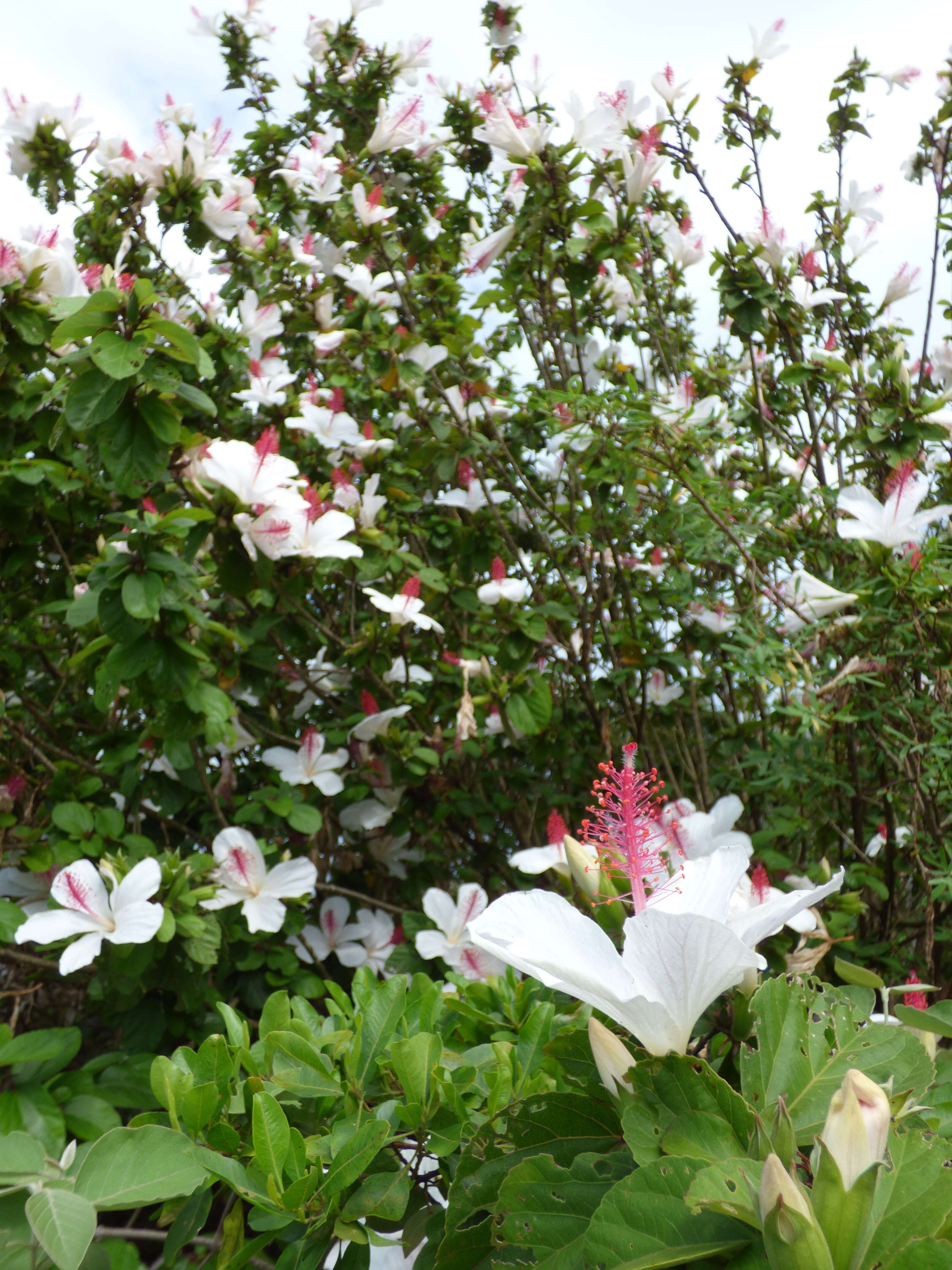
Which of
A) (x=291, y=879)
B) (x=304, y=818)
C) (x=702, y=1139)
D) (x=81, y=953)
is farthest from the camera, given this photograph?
(x=304, y=818)

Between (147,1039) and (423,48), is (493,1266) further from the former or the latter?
Answer: (423,48)

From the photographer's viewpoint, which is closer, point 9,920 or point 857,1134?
point 857,1134

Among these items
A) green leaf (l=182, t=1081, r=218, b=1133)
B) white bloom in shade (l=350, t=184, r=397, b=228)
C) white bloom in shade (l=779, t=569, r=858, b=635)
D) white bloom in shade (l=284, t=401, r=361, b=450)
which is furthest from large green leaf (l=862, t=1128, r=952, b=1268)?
white bloom in shade (l=350, t=184, r=397, b=228)

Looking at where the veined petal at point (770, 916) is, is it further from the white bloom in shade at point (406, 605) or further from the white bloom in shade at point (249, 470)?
the white bloom in shade at point (406, 605)

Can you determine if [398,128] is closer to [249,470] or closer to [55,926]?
[249,470]

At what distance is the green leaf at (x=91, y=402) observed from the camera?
1545 mm

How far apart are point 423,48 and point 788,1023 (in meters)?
3.71

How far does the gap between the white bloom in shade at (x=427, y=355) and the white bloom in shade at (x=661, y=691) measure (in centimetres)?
122

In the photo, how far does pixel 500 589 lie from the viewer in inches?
92.4

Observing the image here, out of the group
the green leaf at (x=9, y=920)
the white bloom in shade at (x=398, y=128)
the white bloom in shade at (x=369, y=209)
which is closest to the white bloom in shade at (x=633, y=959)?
the green leaf at (x=9, y=920)

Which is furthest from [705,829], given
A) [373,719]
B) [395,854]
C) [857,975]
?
[395,854]

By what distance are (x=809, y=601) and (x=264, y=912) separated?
4.49 feet

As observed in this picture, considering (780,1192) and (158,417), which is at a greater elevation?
(158,417)

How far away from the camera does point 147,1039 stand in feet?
6.26
